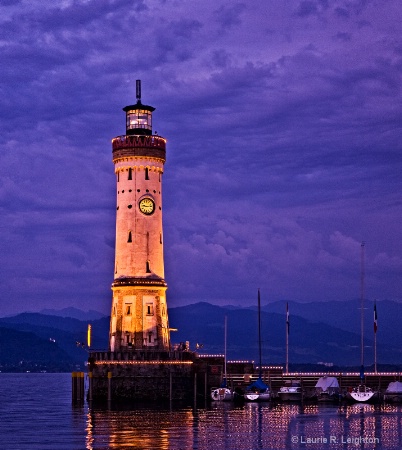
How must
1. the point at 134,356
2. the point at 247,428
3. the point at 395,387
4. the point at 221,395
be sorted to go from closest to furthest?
1. the point at 247,428
2. the point at 134,356
3. the point at 221,395
4. the point at 395,387

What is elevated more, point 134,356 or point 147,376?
point 134,356

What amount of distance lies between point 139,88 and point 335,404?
133ft

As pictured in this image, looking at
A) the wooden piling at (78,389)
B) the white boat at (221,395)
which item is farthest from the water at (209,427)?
the wooden piling at (78,389)

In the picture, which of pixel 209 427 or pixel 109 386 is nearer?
pixel 209 427

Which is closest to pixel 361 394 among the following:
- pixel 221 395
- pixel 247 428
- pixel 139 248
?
pixel 221 395

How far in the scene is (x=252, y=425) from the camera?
296ft

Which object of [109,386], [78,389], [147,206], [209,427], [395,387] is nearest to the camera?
[209,427]

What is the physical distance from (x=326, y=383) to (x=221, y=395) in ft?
38.6

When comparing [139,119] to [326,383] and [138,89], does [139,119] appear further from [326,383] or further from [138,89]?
[326,383]

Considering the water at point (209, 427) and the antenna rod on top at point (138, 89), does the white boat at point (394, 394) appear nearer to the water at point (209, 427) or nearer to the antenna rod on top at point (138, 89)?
the water at point (209, 427)

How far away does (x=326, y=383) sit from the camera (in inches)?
4719

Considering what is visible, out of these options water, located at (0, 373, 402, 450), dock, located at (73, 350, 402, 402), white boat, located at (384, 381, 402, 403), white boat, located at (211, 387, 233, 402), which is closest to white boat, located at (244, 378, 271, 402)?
dock, located at (73, 350, 402, 402)

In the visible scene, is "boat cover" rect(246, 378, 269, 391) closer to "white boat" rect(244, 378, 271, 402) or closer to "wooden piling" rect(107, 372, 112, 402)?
"white boat" rect(244, 378, 271, 402)

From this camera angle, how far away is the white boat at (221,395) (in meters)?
117
